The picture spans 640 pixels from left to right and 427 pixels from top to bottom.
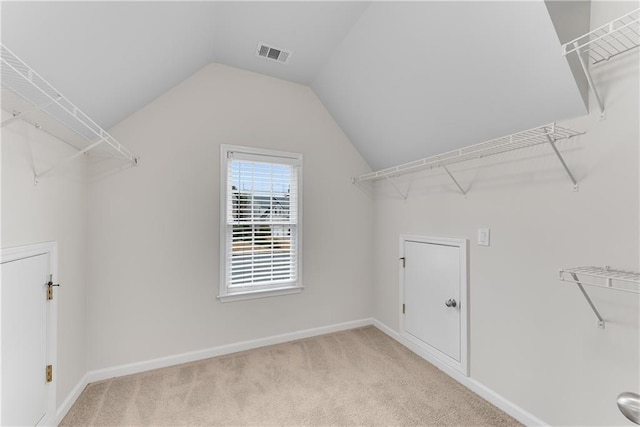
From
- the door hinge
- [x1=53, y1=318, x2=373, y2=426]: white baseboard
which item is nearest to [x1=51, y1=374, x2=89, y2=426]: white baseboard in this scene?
[x1=53, y1=318, x2=373, y2=426]: white baseboard

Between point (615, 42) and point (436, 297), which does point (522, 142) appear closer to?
point (615, 42)

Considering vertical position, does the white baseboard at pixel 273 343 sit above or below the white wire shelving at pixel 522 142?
below

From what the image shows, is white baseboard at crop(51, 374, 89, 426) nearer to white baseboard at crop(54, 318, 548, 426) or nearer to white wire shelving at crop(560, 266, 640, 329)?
white baseboard at crop(54, 318, 548, 426)

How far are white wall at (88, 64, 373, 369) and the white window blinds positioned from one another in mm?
139

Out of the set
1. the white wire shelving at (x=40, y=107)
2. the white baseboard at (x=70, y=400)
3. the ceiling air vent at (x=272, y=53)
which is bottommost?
the white baseboard at (x=70, y=400)

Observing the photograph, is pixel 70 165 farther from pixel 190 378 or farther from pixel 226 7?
pixel 190 378

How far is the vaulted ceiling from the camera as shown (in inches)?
51.8

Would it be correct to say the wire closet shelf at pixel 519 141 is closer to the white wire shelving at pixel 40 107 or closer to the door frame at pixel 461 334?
the door frame at pixel 461 334

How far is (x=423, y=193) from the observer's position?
2.59 meters

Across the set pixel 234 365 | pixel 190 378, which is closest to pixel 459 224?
pixel 234 365

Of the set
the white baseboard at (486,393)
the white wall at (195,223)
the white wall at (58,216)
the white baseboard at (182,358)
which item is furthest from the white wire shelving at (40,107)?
the white baseboard at (486,393)

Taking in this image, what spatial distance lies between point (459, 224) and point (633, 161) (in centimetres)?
104

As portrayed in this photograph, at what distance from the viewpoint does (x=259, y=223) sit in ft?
9.00

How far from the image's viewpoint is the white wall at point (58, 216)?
1313 mm
